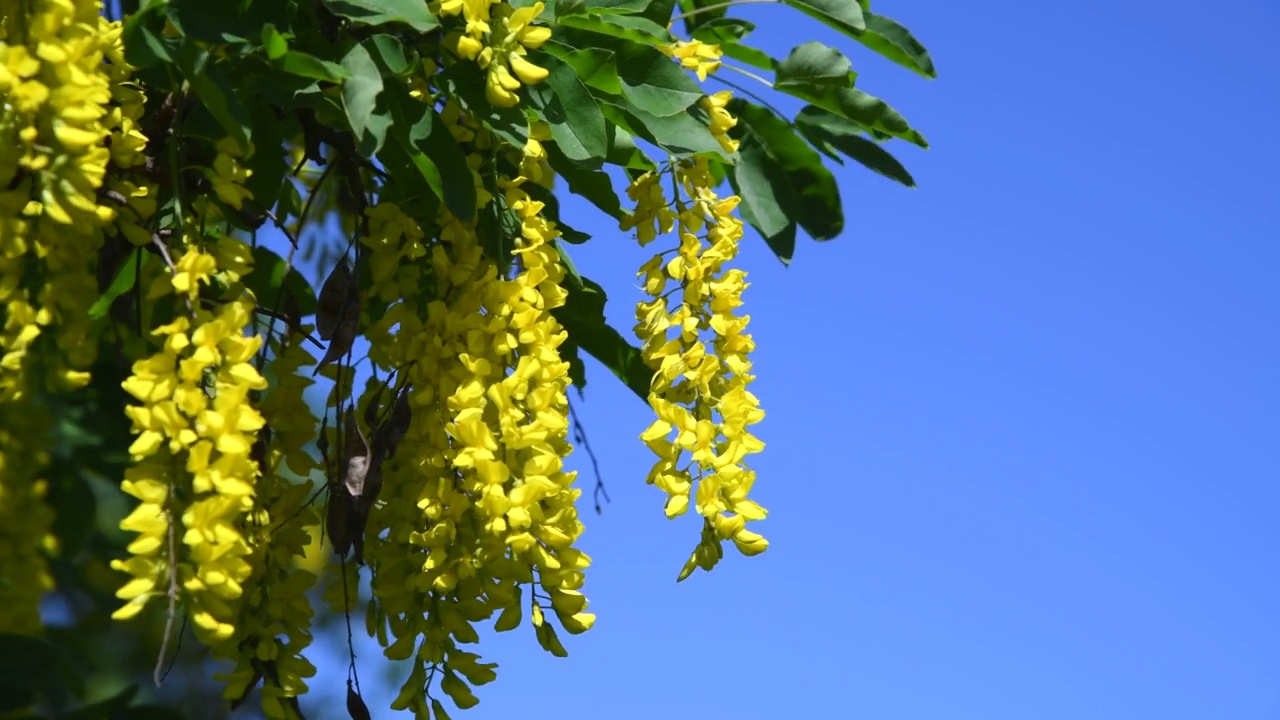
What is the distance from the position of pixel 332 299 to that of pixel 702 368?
1.20ft

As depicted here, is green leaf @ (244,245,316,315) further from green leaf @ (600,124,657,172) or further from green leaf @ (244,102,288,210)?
green leaf @ (600,124,657,172)

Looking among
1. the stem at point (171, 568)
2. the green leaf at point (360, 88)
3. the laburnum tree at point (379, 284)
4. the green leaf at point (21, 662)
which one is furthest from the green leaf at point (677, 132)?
the green leaf at point (21, 662)

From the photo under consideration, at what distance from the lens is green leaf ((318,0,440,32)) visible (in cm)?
122

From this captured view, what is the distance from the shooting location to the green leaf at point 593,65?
133cm

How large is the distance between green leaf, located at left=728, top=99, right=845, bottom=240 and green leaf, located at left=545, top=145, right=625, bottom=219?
0.17 meters

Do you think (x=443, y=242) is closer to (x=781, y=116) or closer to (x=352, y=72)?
(x=352, y=72)

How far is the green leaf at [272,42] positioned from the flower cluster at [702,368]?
43 centimetres

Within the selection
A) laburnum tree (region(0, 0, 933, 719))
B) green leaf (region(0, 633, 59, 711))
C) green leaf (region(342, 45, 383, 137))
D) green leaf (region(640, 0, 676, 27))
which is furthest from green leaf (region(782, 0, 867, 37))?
green leaf (region(0, 633, 59, 711))

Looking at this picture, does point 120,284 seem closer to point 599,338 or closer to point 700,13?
point 599,338

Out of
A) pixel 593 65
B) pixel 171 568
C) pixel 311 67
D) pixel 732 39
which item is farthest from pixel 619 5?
pixel 171 568

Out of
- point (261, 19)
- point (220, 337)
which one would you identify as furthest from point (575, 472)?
point (261, 19)

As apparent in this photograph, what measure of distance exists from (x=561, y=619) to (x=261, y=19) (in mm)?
595

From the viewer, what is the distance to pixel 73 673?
5.59 feet

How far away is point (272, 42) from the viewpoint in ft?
3.85
